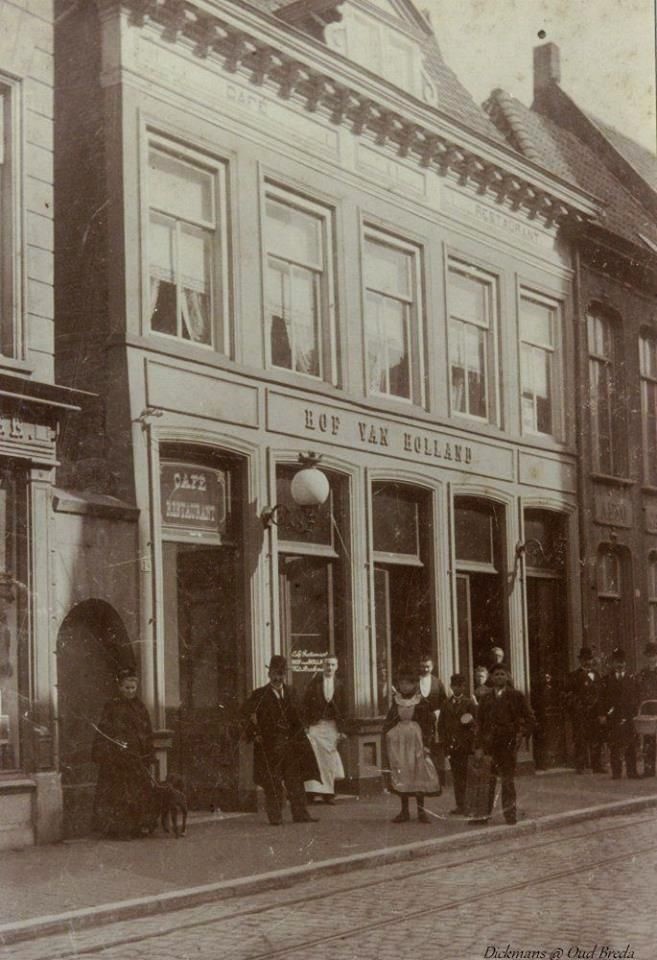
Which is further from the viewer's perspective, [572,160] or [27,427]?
[572,160]

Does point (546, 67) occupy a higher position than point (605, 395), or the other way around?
point (546, 67)

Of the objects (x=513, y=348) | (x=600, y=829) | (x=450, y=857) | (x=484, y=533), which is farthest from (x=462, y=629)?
(x=450, y=857)

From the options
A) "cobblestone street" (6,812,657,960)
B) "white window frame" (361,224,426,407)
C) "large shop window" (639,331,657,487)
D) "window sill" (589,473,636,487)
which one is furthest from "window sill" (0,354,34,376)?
"large shop window" (639,331,657,487)

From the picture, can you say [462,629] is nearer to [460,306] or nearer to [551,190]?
[460,306]

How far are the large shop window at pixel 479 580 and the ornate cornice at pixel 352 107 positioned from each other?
15.3 feet

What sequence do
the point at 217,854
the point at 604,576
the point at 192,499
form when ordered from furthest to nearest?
the point at 604,576
the point at 192,499
the point at 217,854


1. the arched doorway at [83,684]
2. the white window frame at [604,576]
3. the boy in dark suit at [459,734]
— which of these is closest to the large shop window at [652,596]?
the white window frame at [604,576]

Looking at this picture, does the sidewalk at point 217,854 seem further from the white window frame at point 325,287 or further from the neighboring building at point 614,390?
the neighboring building at point 614,390

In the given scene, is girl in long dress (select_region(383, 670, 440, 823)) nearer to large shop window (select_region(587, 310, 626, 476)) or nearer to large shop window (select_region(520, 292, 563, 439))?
large shop window (select_region(520, 292, 563, 439))

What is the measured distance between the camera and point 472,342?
20.5 metres

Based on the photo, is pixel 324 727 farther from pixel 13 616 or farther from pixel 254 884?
pixel 254 884

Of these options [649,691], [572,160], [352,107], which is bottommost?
[649,691]

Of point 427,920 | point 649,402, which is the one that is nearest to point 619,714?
point 649,402

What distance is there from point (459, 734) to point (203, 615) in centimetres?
301
